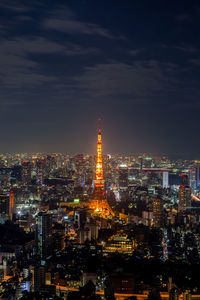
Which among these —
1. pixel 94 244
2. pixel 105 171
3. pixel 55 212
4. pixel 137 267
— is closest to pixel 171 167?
pixel 105 171

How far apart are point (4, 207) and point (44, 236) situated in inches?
161

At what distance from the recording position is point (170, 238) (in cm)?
1062

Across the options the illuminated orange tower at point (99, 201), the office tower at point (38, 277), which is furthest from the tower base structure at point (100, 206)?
the office tower at point (38, 277)

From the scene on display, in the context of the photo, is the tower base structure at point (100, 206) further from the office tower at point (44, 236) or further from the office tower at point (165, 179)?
the office tower at point (165, 179)

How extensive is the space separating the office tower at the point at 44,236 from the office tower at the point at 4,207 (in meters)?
2.92

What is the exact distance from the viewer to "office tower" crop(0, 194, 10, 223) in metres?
13.2

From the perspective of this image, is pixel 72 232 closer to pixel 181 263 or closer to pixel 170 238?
pixel 170 238

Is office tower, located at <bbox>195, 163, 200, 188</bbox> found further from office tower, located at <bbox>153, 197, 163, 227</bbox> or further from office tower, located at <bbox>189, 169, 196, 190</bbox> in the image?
office tower, located at <bbox>153, 197, 163, 227</bbox>

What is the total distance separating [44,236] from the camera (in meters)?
9.89

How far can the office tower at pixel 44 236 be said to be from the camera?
9.23 metres

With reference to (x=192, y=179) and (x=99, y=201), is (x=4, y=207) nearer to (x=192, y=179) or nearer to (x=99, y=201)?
(x=99, y=201)

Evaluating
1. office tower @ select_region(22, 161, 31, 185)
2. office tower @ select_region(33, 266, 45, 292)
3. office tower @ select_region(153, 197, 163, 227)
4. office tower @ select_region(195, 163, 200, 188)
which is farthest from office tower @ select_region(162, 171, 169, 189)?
office tower @ select_region(33, 266, 45, 292)

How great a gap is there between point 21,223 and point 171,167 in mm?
15318

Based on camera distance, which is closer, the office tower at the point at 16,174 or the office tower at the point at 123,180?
the office tower at the point at 16,174
